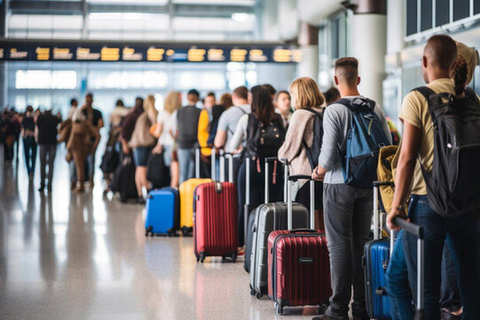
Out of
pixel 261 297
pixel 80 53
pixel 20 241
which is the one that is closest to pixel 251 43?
pixel 80 53

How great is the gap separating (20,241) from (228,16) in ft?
66.9

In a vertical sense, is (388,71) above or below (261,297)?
above

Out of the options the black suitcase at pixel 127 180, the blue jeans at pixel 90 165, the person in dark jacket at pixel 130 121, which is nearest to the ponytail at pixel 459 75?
the person in dark jacket at pixel 130 121

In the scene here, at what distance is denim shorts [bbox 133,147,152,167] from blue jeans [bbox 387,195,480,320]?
31.7ft

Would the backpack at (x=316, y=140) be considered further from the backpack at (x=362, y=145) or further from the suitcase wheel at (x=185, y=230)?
the suitcase wheel at (x=185, y=230)

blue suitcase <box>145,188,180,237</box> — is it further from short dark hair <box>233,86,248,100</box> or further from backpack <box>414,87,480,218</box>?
backpack <box>414,87,480,218</box>

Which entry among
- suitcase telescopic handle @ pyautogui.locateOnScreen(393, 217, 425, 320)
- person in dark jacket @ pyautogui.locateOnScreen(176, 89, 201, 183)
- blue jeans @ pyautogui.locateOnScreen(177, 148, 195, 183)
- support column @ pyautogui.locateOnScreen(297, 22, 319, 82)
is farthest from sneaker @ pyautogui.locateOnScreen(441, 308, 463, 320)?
support column @ pyautogui.locateOnScreen(297, 22, 319, 82)

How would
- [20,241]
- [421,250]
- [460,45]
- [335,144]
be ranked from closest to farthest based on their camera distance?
[421,250] → [460,45] → [335,144] → [20,241]

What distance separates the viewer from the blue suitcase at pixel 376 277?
4844 mm

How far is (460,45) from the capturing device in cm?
462

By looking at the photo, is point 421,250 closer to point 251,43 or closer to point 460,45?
point 460,45

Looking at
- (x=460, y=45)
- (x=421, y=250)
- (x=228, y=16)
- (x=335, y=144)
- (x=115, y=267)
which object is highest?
(x=228, y=16)

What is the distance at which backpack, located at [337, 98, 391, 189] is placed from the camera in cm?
→ 493

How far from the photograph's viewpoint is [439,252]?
366 cm
